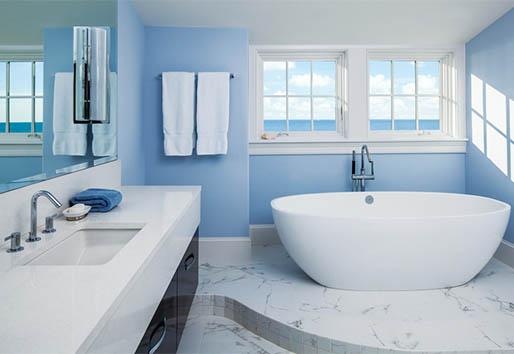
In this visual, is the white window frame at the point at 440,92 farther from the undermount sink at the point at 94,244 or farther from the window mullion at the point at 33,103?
the window mullion at the point at 33,103

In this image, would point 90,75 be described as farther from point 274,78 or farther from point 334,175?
point 334,175

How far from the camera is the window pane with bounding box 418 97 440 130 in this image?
12.6 ft

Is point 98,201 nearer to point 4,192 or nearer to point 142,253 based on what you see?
point 4,192

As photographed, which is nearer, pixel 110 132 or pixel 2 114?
pixel 2 114

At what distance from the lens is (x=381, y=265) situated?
2.37m

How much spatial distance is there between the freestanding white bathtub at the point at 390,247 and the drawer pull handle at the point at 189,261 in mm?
682

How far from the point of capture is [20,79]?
125cm

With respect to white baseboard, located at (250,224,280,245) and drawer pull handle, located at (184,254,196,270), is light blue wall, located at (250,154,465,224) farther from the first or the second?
drawer pull handle, located at (184,254,196,270)

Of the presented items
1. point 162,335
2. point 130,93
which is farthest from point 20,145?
point 130,93

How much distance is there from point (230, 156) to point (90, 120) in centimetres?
142

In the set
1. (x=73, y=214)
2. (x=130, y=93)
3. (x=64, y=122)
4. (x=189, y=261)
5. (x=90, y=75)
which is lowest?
(x=189, y=261)

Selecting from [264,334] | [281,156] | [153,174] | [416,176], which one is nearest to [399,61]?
[416,176]

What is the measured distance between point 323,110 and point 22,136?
292cm

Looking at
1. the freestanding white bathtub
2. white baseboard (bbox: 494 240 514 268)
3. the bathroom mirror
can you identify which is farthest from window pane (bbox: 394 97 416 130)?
the bathroom mirror
